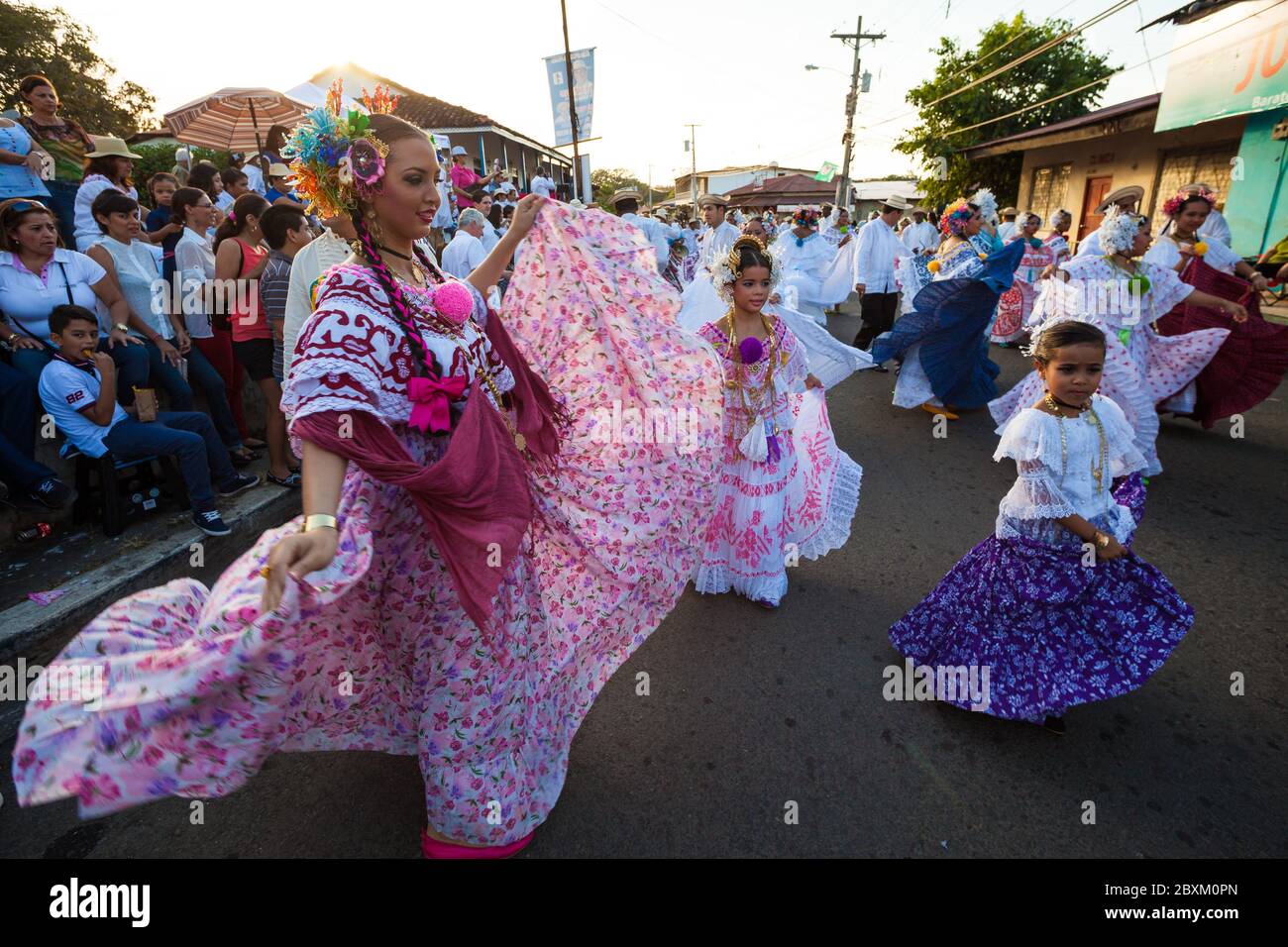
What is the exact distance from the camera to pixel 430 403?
180cm

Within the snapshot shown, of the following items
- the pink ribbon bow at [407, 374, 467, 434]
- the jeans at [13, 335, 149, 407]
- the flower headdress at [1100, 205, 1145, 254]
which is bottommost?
the jeans at [13, 335, 149, 407]

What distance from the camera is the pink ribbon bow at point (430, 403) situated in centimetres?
178

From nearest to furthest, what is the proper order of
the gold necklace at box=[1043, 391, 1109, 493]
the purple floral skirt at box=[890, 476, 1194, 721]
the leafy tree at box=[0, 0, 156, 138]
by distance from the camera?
the purple floral skirt at box=[890, 476, 1194, 721], the gold necklace at box=[1043, 391, 1109, 493], the leafy tree at box=[0, 0, 156, 138]

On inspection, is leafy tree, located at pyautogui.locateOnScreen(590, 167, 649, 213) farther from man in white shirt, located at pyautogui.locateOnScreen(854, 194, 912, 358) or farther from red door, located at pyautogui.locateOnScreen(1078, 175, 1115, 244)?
red door, located at pyautogui.locateOnScreen(1078, 175, 1115, 244)

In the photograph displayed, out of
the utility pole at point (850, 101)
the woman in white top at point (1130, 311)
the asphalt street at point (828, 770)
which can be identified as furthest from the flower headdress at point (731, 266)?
the utility pole at point (850, 101)

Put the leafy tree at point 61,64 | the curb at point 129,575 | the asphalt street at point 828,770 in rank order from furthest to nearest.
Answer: the leafy tree at point 61,64, the curb at point 129,575, the asphalt street at point 828,770

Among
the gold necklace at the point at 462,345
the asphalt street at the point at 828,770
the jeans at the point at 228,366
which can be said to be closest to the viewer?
the gold necklace at the point at 462,345

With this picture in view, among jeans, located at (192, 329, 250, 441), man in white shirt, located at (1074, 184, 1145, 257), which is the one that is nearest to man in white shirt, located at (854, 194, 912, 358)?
man in white shirt, located at (1074, 184, 1145, 257)

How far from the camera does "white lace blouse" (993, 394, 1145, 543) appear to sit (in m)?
2.62

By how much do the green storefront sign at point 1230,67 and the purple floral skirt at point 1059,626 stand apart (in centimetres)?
1287

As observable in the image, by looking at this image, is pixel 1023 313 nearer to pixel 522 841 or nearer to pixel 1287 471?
pixel 1287 471

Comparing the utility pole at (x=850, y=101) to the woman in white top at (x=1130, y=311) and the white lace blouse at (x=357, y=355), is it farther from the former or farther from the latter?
the white lace blouse at (x=357, y=355)

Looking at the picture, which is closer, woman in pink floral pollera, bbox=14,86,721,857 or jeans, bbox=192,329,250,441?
woman in pink floral pollera, bbox=14,86,721,857
